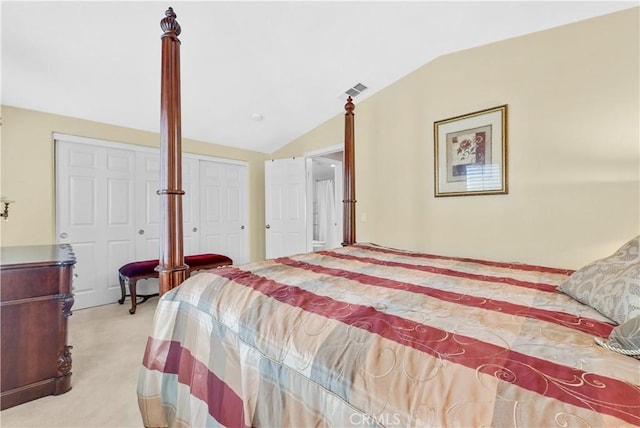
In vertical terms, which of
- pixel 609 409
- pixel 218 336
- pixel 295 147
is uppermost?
pixel 295 147

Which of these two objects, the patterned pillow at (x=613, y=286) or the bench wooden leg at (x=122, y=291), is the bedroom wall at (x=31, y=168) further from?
the patterned pillow at (x=613, y=286)

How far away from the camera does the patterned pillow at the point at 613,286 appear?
781 mm

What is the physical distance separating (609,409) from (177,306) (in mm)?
1358

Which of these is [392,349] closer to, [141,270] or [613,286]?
[613,286]

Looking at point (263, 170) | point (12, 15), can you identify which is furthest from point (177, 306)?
point (263, 170)

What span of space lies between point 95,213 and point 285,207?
7.79 feet

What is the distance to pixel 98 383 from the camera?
188 centimetres

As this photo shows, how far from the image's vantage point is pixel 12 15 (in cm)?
189

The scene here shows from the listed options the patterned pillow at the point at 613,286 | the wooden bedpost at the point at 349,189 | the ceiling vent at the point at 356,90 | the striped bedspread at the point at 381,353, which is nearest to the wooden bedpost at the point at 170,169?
the striped bedspread at the point at 381,353

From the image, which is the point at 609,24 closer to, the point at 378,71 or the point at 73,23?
the point at 378,71

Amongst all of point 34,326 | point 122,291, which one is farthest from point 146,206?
point 34,326

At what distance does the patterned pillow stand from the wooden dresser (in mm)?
2594

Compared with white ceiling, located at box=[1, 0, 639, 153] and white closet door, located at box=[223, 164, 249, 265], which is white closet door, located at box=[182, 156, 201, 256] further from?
white ceiling, located at box=[1, 0, 639, 153]

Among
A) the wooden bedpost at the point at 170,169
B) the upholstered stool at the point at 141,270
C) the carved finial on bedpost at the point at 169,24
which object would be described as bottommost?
the upholstered stool at the point at 141,270
